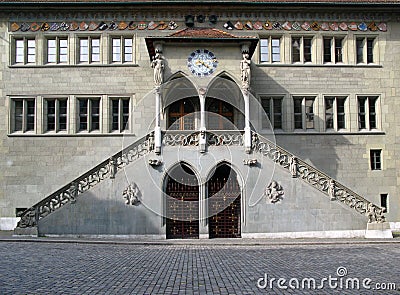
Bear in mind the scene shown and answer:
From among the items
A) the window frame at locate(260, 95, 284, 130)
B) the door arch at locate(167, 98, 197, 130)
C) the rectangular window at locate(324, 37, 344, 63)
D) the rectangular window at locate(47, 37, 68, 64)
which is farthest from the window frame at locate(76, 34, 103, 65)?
the rectangular window at locate(324, 37, 344, 63)

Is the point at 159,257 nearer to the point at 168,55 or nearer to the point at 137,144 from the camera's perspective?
the point at 137,144

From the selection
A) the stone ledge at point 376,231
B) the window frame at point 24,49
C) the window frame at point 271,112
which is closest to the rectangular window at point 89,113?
the window frame at point 24,49

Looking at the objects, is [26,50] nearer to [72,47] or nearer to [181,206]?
[72,47]

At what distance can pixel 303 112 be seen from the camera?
31734mm

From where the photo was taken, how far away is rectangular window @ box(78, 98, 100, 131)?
31281 millimetres

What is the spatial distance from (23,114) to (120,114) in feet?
18.2

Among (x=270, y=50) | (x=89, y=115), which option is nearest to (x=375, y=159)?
(x=270, y=50)

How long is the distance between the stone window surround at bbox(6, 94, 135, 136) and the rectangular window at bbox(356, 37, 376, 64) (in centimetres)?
1368

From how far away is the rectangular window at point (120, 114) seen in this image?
3131cm

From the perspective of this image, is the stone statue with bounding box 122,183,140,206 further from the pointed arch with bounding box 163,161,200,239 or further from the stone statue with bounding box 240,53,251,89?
the stone statue with bounding box 240,53,251,89

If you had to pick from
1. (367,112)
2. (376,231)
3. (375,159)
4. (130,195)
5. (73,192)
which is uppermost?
(367,112)

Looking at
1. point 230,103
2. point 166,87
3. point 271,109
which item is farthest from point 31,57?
point 271,109

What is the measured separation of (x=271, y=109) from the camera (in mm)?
31469

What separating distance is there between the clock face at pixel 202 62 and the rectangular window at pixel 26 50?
33.4ft
